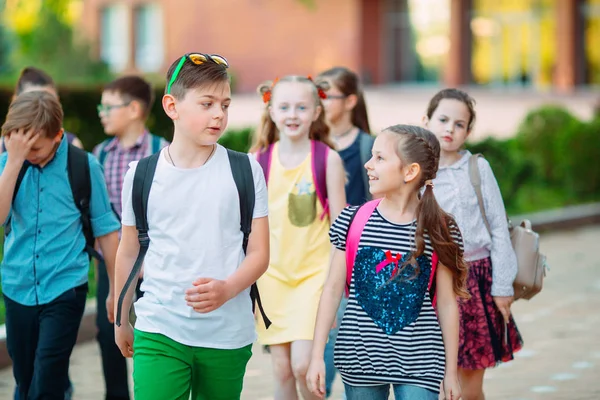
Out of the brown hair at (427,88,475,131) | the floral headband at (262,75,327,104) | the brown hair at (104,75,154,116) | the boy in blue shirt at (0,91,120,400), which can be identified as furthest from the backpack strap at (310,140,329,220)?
the brown hair at (104,75,154,116)

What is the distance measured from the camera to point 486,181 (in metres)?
4.82

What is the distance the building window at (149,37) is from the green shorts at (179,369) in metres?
36.5

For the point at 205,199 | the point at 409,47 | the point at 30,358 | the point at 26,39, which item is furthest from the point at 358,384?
the point at 26,39

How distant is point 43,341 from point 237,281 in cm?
137

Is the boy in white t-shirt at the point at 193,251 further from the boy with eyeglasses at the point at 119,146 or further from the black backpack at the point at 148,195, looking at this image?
the boy with eyeglasses at the point at 119,146

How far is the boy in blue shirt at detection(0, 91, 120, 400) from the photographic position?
4.52 meters

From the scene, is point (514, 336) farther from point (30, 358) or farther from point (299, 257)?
point (30, 358)

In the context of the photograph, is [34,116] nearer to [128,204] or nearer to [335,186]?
[128,204]

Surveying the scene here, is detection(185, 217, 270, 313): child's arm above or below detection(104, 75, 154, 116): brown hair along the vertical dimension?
below

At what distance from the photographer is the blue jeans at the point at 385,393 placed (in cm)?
374

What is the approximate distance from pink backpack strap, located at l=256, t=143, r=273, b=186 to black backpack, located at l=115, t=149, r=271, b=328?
1.43 metres

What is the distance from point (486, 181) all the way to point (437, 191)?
9.3 inches

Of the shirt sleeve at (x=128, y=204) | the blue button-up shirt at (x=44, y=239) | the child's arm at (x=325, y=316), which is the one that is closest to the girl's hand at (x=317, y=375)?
the child's arm at (x=325, y=316)

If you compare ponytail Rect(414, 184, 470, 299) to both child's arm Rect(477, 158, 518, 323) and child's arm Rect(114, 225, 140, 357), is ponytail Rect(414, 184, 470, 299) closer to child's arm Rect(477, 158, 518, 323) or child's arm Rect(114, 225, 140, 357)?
child's arm Rect(477, 158, 518, 323)
